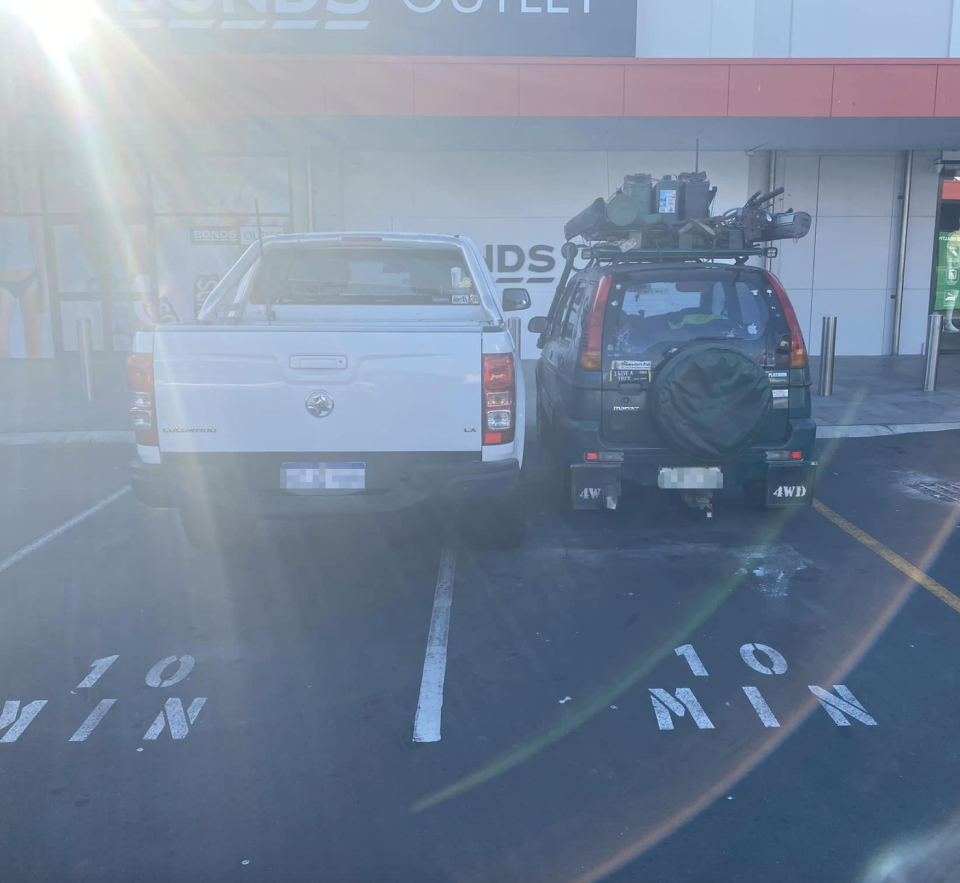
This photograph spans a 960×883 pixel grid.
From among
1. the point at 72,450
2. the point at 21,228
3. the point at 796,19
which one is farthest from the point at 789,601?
the point at 21,228

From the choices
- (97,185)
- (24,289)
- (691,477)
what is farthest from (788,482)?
(24,289)

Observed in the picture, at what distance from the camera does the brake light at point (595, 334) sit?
583 cm

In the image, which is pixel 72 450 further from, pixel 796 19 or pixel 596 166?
pixel 796 19

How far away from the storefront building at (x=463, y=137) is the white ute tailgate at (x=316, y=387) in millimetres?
7116

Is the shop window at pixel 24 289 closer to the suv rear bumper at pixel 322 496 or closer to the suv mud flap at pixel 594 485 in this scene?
the suv rear bumper at pixel 322 496

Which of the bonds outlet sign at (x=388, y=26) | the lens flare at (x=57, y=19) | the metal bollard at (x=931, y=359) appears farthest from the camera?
the bonds outlet sign at (x=388, y=26)

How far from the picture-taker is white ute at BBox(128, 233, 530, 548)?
4.70 metres

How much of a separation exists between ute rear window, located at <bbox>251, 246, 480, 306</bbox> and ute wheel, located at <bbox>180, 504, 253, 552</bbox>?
167 cm

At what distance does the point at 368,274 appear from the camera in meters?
6.50

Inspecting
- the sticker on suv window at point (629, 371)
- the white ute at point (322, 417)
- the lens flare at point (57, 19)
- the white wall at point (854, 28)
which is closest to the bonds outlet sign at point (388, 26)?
the lens flare at point (57, 19)

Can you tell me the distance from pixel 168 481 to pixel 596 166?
36.5ft

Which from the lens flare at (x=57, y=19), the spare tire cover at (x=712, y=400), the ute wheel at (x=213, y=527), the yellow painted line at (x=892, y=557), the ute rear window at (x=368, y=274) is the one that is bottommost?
the yellow painted line at (x=892, y=557)

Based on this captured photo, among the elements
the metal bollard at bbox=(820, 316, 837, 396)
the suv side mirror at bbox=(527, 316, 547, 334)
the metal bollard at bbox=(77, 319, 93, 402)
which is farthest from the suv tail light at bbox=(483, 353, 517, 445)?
the metal bollard at bbox=(77, 319, 93, 402)

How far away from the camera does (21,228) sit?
14.5 meters
